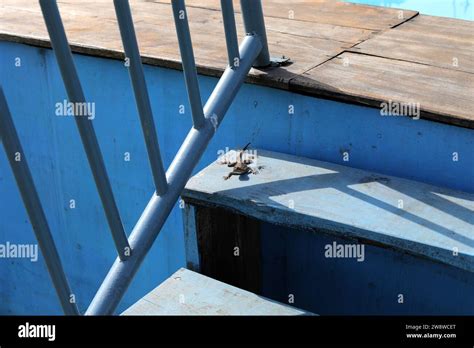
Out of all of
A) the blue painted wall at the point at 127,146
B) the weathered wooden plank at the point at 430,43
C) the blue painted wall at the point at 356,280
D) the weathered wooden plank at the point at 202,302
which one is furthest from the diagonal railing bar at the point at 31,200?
the weathered wooden plank at the point at 430,43

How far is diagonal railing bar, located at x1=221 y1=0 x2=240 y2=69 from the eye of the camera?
1841 millimetres

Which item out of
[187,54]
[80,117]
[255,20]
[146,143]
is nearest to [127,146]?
[255,20]

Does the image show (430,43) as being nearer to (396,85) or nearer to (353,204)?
(396,85)

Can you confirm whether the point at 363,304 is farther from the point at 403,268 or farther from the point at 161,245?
the point at 161,245

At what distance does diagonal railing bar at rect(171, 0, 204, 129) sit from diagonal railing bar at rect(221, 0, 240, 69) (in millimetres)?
195

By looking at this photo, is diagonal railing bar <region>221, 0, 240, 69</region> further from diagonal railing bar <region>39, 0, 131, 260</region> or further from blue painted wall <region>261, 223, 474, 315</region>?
diagonal railing bar <region>39, 0, 131, 260</region>

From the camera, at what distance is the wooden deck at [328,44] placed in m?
1.96

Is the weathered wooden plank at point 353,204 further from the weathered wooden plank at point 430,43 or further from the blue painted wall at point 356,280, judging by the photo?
the weathered wooden plank at point 430,43

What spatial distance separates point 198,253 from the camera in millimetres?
1824

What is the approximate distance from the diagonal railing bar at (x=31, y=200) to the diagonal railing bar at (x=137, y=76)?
29cm

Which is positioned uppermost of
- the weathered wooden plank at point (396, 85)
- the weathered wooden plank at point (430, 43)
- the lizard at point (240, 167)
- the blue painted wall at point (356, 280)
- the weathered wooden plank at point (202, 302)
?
the weathered wooden plank at point (430, 43)

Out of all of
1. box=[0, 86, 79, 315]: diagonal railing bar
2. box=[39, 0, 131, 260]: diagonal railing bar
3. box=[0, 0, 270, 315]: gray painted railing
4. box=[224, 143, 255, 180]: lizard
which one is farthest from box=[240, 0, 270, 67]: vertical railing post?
box=[0, 86, 79, 315]: diagonal railing bar

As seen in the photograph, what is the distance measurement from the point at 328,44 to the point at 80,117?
3.77 ft
